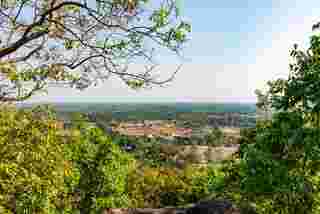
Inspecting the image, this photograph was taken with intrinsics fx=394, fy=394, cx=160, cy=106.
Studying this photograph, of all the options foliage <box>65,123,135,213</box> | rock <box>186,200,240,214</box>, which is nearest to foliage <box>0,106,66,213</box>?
rock <box>186,200,240,214</box>

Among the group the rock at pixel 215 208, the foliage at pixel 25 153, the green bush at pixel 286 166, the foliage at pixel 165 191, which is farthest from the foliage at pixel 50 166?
the foliage at pixel 165 191

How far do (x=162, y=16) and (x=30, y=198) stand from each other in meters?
14.9

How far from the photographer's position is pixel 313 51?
15820 mm

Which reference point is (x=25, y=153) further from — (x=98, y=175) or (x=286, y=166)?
(x=98, y=175)

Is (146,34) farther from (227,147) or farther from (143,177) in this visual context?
(227,147)

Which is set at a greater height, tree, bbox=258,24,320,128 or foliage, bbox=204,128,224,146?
tree, bbox=258,24,320,128

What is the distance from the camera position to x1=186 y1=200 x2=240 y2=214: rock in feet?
63.6

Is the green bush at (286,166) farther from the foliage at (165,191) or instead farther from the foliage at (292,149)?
the foliage at (165,191)

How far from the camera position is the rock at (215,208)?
63.6ft

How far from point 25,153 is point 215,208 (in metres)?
10.5

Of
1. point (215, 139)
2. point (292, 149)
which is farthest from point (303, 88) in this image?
point (215, 139)

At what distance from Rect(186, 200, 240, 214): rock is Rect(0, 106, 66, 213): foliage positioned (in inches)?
298

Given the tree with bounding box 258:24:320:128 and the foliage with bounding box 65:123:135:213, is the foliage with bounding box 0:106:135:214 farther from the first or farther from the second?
the tree with bounding box 258:24:320:128

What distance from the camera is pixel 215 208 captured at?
779 inches
